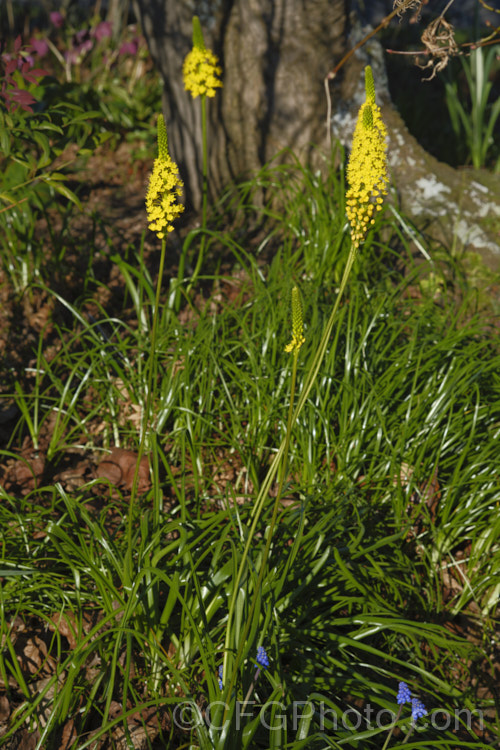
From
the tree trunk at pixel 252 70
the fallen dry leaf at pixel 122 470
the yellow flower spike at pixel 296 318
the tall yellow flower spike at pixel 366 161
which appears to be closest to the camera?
the yellow flower spike at pixel 296 318

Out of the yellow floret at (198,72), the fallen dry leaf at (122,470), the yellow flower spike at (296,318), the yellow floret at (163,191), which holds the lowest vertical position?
the fallen dry leaf at (122,470)

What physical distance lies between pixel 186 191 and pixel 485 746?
3420mm

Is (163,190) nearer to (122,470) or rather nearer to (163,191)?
(163,191)

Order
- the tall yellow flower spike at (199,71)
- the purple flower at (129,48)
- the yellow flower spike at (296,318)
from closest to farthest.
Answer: the yellow flower spike at (296,318) → the tall yellow flower spike at (199,71) → the purple flower at (129,48)

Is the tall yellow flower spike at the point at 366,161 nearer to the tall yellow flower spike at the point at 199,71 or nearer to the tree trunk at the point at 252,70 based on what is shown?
the tall yellow flower spike at the point at 199,71

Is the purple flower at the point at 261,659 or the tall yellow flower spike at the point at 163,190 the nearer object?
the tall yellow flower spike at the point at 163,190

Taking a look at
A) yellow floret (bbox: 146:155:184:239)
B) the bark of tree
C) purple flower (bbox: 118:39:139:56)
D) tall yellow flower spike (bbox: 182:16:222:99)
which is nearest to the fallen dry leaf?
yellow floret (bbox: 146:155:184:239)

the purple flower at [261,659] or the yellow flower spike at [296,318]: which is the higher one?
the yellow flower spike at [296,318]

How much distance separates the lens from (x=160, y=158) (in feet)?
4.55

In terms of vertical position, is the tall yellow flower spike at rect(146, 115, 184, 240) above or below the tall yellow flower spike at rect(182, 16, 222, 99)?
below

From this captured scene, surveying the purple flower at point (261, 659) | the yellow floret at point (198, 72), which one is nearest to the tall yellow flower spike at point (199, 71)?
the yellow floret at point (198, 72)

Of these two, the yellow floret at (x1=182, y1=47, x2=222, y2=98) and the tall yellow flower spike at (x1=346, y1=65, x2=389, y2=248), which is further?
the yellow floret at (x1=182, y1=47, x2=222, y2=98)

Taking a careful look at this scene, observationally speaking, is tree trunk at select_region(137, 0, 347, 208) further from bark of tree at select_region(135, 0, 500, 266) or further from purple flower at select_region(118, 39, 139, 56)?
purple flower at select_region(118, 39, 139, 56)

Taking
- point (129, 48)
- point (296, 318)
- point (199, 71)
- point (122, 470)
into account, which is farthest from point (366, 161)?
point (129, 48)
